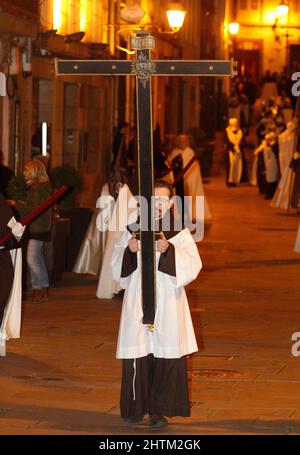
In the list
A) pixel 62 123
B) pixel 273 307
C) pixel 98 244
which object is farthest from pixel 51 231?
pixel 62 123

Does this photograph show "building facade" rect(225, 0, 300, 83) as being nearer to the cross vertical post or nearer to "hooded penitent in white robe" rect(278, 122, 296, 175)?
"hooded penitent in white robe" rect(278, 122, 296, 175)

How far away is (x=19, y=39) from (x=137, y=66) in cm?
1261

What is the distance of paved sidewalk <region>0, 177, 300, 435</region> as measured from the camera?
377 inches

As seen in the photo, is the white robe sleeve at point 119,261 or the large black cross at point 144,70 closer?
the large black cross at point 144,70

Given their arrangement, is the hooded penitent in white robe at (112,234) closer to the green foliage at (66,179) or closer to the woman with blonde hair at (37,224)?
the woman with blonde hair at (37,224)

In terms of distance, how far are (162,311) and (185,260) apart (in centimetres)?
39

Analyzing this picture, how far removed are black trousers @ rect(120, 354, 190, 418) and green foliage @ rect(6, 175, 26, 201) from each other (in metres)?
6.53

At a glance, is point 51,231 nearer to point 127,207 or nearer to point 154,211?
point 127,207

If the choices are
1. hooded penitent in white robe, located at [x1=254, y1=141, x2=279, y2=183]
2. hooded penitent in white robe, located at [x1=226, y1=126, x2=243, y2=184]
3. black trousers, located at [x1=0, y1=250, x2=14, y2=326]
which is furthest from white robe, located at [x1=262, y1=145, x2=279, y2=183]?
black trousers, located at [x1=0, y1=250, x2=14, y2=326]

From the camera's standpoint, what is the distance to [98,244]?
55.3 feet

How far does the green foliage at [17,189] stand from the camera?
51.2 ft

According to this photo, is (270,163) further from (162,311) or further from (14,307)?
(162,311)

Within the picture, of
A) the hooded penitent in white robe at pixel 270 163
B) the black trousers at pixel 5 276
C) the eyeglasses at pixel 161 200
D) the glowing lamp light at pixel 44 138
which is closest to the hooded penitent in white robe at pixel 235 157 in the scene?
the hooded penitent in white robe at pixel 270 163

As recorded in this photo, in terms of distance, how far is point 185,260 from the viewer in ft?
30.8
